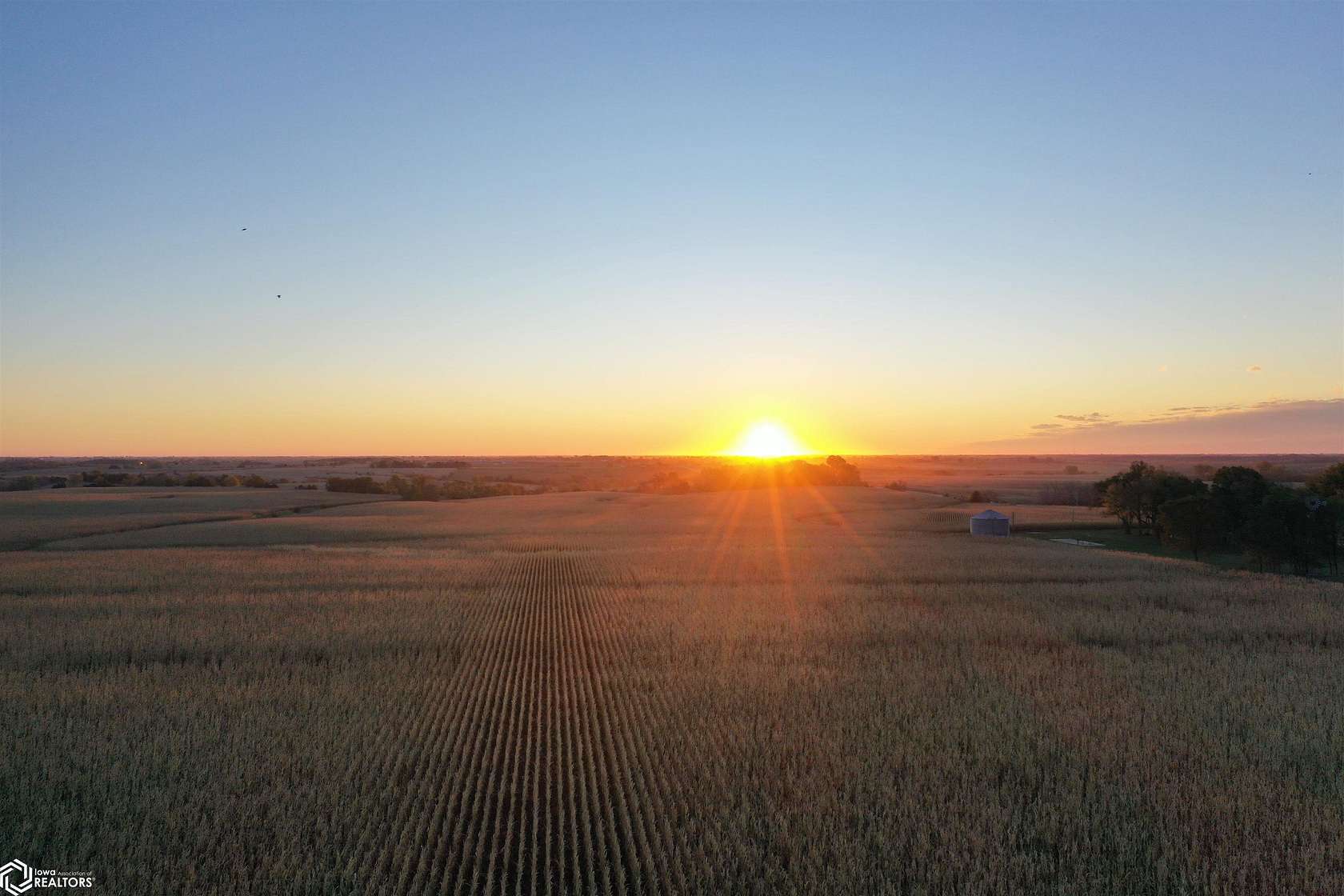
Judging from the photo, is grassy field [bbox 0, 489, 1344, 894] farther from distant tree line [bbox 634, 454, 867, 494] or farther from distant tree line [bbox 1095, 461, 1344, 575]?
distant tree line [bbox 634, 454, 867, 494]

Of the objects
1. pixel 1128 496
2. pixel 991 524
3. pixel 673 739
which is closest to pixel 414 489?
pixel 991 524

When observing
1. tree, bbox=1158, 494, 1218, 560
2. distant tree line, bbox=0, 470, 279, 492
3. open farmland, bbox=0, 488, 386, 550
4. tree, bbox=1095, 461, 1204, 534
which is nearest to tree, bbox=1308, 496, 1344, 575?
tree, bbox=1158, 494, 1218, 560

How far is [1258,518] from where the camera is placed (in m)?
37.8

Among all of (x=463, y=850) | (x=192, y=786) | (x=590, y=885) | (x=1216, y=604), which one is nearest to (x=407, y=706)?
(x=192, y=786)

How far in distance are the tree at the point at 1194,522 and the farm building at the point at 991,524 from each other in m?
14.7

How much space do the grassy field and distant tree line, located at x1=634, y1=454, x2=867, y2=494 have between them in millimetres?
89969

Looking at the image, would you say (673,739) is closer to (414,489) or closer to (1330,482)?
(1330,482)

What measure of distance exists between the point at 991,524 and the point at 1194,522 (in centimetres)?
1625

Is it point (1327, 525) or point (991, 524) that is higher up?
point (1327, 525)

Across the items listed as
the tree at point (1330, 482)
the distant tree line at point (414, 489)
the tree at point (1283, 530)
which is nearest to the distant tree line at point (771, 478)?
the distant tree line at point (414, 489)

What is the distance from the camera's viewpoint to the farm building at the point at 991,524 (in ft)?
190

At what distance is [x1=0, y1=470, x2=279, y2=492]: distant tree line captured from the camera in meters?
102

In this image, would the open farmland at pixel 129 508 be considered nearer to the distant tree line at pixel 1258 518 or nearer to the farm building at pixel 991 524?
the farm building at pixel 991 524

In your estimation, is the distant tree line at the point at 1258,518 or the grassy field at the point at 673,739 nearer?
the grassy field at the point at 673,739
